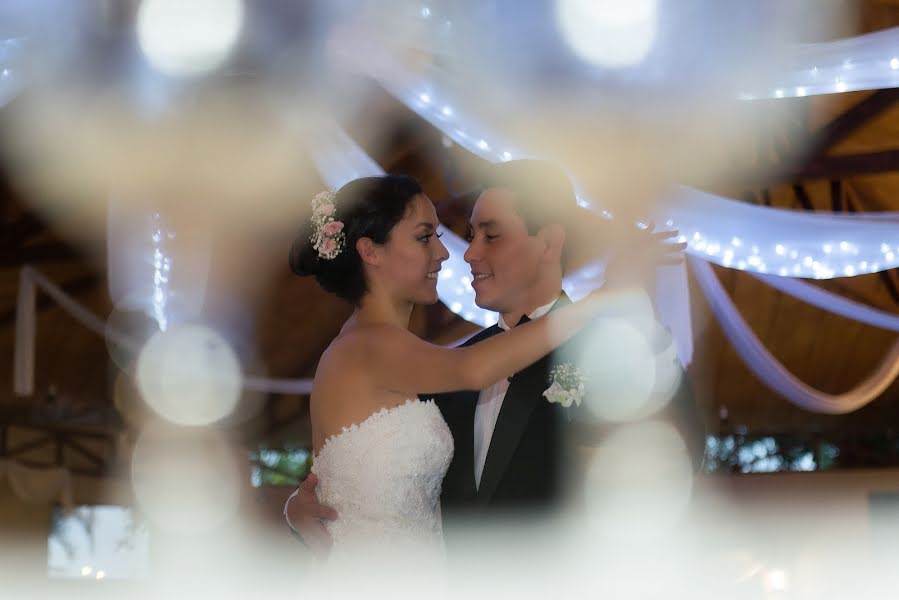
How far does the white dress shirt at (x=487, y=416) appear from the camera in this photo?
2.46 m

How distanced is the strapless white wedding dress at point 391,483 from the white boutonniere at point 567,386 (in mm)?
351

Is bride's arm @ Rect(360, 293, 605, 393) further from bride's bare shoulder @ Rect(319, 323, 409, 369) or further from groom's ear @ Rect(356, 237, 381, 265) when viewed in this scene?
groom's ear @ Rect(356, 237, 381, 265)

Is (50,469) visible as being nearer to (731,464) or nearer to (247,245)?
(247,245)

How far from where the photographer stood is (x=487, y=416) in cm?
250

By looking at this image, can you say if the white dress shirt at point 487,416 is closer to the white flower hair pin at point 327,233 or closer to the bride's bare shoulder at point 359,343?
the bride's bare shoulder at point 359,343

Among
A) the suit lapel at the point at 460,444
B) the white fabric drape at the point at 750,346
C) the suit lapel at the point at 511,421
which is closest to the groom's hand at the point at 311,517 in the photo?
the suit lapel at the point at 460,444

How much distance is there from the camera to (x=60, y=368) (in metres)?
10.9

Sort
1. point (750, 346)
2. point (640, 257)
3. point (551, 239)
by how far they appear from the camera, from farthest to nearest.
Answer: point (750, 346) < point (551, 239) < point (640, 257)

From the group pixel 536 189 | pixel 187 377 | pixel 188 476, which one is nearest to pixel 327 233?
pixel 536 189

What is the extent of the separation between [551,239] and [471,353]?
39 cm

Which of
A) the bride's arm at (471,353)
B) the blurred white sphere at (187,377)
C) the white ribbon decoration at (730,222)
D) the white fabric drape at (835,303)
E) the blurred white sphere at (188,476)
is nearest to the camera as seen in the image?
Answer: the bride's arm at (471,353)

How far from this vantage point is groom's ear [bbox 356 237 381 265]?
8.23 ft

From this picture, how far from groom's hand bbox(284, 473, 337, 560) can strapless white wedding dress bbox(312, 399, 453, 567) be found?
0.04 m

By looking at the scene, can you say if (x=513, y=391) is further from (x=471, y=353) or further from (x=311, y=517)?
(x=311, y=517)
